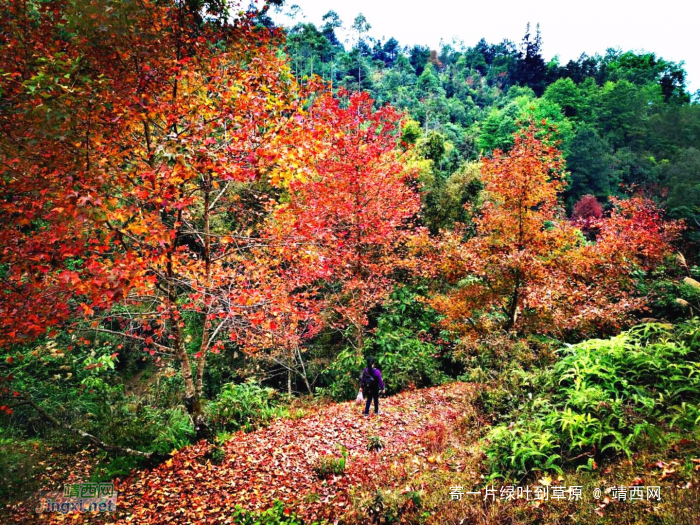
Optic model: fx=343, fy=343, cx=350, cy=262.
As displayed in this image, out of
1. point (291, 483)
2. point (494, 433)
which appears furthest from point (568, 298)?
point (291, 483)

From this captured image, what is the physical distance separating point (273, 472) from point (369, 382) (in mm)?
3421

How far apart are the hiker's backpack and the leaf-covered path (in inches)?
29.1

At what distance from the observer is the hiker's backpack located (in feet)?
29.9

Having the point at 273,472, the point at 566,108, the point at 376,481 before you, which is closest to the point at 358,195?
the point at 273,472

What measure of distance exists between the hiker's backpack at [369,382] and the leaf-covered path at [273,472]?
74cm

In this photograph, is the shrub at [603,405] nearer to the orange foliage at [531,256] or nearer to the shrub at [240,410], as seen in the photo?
the orange foliage at [531,256]

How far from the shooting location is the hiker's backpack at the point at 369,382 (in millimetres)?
9102

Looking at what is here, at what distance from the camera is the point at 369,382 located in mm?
9164

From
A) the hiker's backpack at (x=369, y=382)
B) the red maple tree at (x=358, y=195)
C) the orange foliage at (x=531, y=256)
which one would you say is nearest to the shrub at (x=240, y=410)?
the hiker's backpack at (x=369, y=382)

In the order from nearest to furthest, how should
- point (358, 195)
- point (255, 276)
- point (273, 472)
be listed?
point (273, 472)
point (255, 276)
point (358, 195)

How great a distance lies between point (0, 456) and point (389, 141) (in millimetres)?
13985

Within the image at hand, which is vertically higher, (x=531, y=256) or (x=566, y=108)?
(x=566, y=108)

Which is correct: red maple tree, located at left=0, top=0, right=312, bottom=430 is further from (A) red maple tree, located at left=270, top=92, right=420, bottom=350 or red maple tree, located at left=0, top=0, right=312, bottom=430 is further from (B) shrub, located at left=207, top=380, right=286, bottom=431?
(A) red maple tree, located at left=270, top=92, right=420, bottom=350

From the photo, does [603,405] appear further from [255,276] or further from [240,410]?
[240,410]
